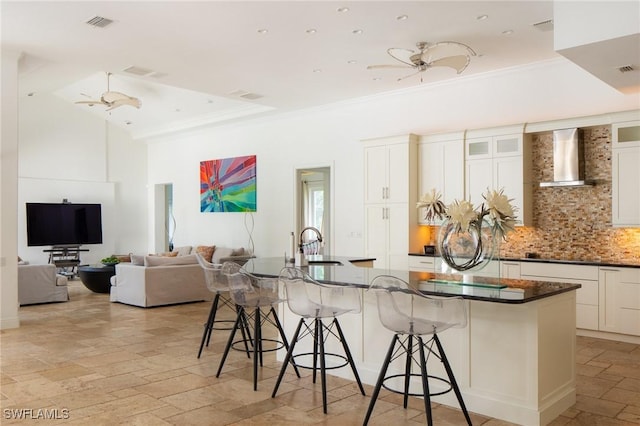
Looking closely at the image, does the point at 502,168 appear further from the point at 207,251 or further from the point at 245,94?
the point at 207,251

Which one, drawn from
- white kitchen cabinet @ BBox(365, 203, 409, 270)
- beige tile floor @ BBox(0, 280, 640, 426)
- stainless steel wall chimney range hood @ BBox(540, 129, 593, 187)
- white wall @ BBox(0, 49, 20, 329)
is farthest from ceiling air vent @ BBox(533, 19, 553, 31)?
white wall @ BBox(0, 49, 20, 329)

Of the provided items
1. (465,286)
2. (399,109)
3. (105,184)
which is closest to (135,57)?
(399,109)

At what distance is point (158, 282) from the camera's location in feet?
27.2

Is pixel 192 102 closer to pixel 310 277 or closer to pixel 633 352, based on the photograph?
pixel 310 277

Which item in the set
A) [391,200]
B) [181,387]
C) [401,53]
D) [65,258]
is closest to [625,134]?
[401,53]

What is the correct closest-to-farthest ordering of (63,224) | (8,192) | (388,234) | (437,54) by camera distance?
(437,54)
(8,192)
(388,234)
(63,224)

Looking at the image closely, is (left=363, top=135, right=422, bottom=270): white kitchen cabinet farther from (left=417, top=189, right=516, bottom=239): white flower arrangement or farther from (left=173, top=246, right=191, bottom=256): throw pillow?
(left=173, top=246, right=191, bottom=256): throw pillow

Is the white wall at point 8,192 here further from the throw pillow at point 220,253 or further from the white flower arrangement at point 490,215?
the white flower arrangement at point 490,215

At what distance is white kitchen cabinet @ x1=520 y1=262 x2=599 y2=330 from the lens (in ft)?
20.0

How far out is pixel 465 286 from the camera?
385 cm

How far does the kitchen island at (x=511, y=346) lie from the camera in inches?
139

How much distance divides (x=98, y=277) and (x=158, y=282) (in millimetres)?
2119

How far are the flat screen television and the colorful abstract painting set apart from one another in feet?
9.90

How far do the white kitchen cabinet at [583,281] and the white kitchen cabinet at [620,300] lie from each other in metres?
0.07
